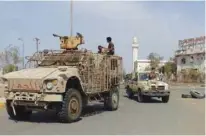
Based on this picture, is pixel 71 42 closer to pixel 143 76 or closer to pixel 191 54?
pixel 143 76

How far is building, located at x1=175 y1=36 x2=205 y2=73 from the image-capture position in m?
93.4

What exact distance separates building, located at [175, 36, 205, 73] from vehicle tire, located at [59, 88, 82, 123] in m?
82.4

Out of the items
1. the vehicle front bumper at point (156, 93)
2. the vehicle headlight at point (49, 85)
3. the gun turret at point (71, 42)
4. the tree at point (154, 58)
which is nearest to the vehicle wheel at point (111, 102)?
the gun turret at point (71, 42)

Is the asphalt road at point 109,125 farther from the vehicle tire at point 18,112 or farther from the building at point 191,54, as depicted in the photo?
the building at point 191,54

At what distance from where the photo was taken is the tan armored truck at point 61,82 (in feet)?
37.6

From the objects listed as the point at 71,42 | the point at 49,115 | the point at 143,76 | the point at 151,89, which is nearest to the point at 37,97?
the point at 49,115

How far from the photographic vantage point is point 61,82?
11430 millimetres

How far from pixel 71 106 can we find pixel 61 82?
99 cm

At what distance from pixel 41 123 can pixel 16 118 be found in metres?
1.32

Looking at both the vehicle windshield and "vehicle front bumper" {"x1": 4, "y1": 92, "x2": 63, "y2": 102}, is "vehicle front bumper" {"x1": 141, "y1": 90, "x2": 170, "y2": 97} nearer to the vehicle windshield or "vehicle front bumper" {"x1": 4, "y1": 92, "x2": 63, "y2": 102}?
the vehicle windshield

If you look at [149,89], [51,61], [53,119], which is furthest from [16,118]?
[149,89]

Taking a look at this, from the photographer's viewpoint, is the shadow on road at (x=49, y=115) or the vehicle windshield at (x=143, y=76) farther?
the vehicle windshield at (x=143, y=76)

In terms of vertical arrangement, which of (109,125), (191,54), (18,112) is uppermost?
(191,54)

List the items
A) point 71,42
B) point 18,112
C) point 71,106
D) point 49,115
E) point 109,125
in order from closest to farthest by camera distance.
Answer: point 109,125, point 71,106, point 18,112, point 49,115, point 71,42
